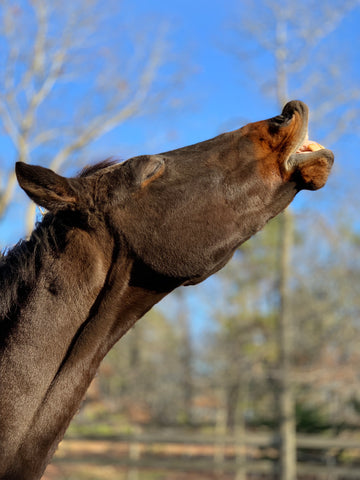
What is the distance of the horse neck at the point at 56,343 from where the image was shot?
199 centimetres

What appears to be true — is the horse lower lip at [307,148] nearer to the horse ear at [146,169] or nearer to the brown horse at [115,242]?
the brown horse at [115,242]

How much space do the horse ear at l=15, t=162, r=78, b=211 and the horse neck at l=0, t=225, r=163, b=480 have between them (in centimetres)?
18

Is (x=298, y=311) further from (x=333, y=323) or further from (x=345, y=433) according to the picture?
(x=345, y=433)

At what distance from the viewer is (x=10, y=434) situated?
6.40 feet

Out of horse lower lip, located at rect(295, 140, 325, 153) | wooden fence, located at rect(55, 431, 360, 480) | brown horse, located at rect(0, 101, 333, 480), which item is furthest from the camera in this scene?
wooden fence, located at rect(55, 431, 360, 480)

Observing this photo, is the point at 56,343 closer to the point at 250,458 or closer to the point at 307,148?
the point at 307,148

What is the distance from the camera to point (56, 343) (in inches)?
83.9

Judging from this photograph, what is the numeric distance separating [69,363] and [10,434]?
347 millimetres

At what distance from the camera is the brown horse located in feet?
6.87

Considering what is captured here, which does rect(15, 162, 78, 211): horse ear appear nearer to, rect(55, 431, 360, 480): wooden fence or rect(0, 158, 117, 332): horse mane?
rect(0, 158, 117, 332): horse mane

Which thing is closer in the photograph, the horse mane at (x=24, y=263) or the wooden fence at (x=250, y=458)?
the horse mane at (x=24, y=263)

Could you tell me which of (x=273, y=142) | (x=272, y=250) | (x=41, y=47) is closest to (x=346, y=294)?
(x=272, y=250)

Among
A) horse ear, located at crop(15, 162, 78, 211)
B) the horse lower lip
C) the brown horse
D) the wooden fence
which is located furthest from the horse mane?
the wooden fence

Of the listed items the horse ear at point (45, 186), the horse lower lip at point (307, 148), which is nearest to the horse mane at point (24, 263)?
the horse ear at point (45, 186)
